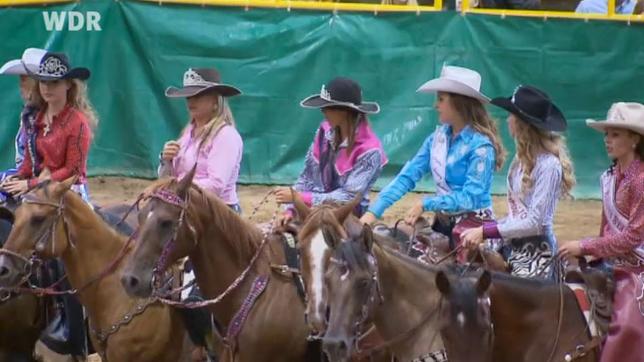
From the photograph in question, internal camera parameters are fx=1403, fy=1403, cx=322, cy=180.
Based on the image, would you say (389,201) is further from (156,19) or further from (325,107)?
(156,19)

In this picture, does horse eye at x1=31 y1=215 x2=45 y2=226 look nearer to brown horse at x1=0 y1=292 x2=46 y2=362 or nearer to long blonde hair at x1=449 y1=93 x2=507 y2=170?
brown horse at x1=0 y1=292 x2=46 y2=362

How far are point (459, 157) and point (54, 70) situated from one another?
2.79 metres

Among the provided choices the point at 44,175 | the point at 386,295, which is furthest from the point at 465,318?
the point at 44,175

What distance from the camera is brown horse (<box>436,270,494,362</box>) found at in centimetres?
684

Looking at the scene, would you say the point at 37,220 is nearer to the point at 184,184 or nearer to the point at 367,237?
the point at 184,184

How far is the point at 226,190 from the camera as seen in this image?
8656 mm

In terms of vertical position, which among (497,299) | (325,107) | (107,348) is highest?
(325,107)

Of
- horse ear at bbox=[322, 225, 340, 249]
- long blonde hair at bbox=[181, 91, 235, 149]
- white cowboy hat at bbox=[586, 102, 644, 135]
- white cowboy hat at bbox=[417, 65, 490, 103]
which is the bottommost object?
horse ear at bbox=[322, 225, 340, 249]

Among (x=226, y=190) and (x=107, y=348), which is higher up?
(x=226, y=190)

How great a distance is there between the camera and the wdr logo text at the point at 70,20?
15336mm

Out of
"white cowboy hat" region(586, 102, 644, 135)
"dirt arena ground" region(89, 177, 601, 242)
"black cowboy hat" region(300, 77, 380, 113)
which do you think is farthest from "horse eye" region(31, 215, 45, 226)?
"dirt arena ground" region(89, 177, 601, 242)

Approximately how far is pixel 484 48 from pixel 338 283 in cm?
939

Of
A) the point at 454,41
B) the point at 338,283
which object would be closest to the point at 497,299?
the point at 338,283

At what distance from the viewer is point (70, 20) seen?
15.4 m
